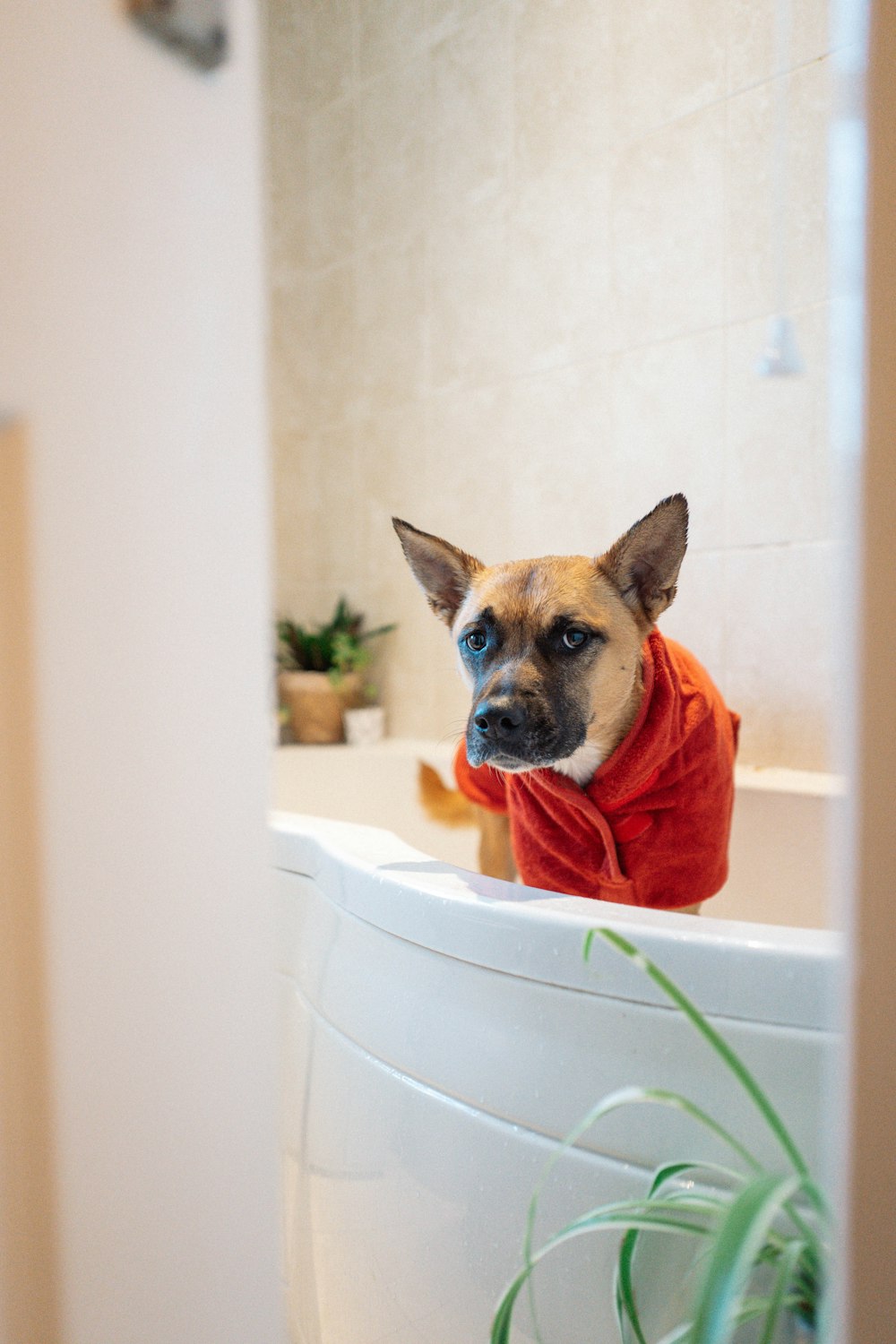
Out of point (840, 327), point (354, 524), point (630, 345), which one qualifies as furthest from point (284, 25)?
point (840, 327)

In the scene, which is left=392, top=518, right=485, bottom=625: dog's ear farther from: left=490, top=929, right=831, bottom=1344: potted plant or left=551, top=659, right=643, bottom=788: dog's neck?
left=490, top=929, right=831, bottom=1344: potted plant

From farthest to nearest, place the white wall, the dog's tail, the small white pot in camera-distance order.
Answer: the small white pot
the dog's tail
the white wall

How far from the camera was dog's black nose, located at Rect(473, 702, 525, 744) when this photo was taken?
0.90 metres

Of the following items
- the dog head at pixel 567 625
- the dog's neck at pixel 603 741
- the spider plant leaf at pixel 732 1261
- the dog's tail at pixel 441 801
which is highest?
the dog head at pixel 567 625

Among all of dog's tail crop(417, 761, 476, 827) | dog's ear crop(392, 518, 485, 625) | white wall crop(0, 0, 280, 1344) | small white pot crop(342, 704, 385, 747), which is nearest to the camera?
white wall crop(0, 0, 280, 1344)

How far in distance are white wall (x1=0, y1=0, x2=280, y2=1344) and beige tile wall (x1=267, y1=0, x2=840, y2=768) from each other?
1.17 meters

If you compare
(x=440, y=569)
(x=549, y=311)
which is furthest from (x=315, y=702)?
(x=440, y=569)

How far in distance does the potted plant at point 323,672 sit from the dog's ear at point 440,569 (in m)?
1.13

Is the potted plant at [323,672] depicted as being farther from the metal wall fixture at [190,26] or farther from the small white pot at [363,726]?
the metal wall fixture at [190,26]

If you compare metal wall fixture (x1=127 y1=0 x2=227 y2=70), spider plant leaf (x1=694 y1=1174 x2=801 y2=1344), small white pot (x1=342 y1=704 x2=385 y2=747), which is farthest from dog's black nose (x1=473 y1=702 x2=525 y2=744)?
small white pot (x1=342 y1=704 x2=385 y2=747)

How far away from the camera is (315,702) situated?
2178 millimetres

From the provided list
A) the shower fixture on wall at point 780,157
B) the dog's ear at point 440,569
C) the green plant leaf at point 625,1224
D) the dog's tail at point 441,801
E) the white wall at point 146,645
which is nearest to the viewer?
the white wall at point 146,645

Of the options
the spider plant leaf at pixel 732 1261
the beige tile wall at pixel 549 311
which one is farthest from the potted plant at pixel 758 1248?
the beige tile wall at pixel 549 311

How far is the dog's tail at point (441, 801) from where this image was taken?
1748 millimetres
